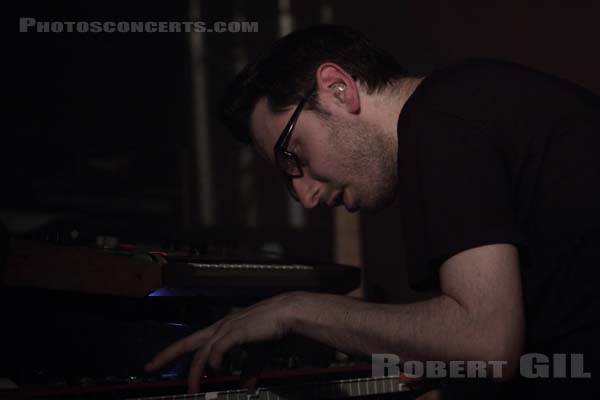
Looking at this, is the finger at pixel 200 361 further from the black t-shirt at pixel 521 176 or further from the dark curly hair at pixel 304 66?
the dark curly hair at pixel 304 66

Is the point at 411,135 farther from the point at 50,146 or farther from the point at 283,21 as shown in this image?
the point at 283,21

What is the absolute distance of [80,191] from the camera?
423cm

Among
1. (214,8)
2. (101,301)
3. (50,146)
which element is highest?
(214,8)

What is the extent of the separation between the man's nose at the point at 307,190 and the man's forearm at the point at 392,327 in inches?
15.8

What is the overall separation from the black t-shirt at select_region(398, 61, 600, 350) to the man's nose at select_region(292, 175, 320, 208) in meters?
0.42

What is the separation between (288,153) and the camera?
1.56m

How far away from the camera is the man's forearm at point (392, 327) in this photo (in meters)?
1.07

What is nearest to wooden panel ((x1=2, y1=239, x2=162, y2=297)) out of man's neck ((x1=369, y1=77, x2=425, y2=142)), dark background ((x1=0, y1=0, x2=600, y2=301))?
man's neck ((x1=369, y1=77, x2=425, y2=142))

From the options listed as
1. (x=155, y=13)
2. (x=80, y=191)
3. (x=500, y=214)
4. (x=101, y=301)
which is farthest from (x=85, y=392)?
(x=155, y=13)

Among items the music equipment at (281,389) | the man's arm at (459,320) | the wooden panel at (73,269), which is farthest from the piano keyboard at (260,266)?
the man's arm at (459,320)

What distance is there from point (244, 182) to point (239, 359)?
4.03 m

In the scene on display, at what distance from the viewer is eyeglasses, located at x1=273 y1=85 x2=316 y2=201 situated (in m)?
1.51

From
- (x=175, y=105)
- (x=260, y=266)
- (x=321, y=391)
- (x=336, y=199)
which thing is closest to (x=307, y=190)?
(x=336, y=199)

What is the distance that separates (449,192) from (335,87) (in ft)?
1.64
